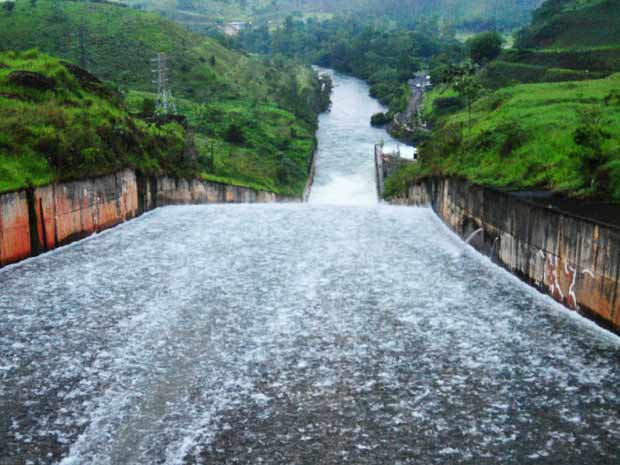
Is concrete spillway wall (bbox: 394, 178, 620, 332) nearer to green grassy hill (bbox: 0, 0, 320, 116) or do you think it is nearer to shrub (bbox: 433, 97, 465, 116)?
shrub (bbox: 433, 97, 465, 116)

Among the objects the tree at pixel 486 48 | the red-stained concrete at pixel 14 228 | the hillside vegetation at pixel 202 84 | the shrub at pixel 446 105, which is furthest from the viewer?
the tree at pixel 486 48

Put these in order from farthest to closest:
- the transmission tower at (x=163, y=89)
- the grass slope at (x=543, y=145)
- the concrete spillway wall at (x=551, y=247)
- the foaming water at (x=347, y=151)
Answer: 1. the foaming water at (x=347, y=151)
2. the transmission tower at (x=163, y=89)
3. the grass slope at (x=543, y=145)
4. the concrete spillway wall at (x=551, y=247)

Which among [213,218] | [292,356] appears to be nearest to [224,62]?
[213,218]

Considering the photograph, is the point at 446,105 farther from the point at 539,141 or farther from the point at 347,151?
the point at 539,141

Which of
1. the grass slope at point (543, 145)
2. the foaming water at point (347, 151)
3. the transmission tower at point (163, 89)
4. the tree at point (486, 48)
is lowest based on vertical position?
the foaming water at point (347, 151)

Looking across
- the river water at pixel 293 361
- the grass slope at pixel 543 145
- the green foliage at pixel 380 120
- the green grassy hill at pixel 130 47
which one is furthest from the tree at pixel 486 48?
the river water at pixel 293 361

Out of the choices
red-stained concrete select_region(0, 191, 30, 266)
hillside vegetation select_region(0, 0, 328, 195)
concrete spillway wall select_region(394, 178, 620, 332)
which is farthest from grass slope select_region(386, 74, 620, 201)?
hillside vegetation select_region(0, 0, 328, 195)

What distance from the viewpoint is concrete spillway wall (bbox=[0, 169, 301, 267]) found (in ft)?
77.0

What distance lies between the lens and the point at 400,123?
112 m

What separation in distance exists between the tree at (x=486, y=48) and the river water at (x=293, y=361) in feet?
318

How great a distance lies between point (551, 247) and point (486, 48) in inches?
4040

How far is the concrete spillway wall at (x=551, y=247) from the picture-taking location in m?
17.6

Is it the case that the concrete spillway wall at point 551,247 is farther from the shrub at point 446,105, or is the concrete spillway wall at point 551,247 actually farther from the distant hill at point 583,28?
the distant hill at point 583,28

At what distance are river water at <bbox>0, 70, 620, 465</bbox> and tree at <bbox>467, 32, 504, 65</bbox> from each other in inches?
3818
